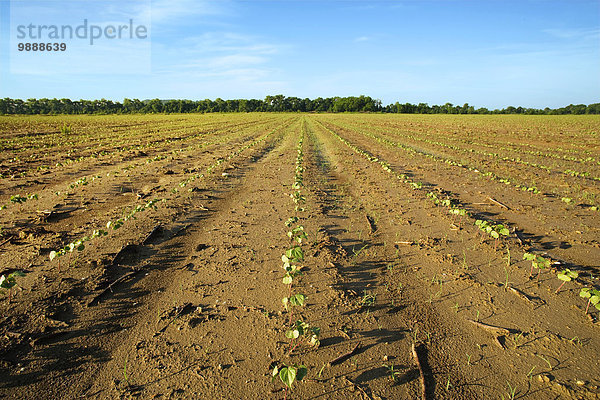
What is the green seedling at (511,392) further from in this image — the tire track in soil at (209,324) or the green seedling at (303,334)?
the tire track in soil at (209,324)

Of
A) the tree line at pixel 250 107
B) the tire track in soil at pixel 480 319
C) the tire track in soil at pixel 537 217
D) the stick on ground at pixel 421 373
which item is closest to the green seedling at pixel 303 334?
A: the stick on ground at pixel 421 373

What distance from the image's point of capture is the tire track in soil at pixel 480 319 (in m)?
3.06

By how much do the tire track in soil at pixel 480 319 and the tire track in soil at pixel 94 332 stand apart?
11.5ft

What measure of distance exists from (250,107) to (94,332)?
16736cm

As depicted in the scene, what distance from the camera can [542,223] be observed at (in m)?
7.24

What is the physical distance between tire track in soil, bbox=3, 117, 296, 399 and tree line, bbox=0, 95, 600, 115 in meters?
139

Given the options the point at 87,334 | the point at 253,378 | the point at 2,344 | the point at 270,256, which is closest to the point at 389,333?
the point at 253,378

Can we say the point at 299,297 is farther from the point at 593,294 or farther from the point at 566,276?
the point at 566,276

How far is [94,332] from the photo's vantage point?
142 inches

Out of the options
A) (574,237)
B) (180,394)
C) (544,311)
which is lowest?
(180,394)

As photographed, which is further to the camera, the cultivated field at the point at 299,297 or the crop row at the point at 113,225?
the crop row at the point at 113,225

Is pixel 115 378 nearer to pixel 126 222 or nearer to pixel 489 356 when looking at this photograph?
pixel 489 356

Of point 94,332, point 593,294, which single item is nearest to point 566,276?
point 593,294

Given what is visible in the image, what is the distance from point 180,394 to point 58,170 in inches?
519
